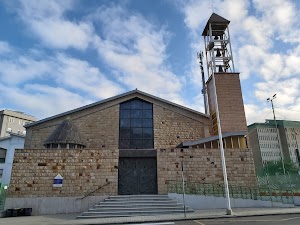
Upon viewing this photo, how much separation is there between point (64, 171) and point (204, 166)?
10763mm

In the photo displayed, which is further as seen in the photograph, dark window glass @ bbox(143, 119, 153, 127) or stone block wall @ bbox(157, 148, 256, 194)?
dark window glass @ bbox(143, 119, 153, 127)

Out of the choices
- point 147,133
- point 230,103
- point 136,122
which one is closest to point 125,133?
point 136,122

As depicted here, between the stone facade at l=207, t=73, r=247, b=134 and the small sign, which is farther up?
the stone facade at l=207, t=73, r=247, b=134

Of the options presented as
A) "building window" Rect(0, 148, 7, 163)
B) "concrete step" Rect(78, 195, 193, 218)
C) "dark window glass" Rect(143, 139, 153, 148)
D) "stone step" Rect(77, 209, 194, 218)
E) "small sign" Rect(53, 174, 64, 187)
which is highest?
"building window" Rect(0, 148, 7, 163)

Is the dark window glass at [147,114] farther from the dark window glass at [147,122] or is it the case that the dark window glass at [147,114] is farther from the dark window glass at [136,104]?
the dark window glass at [136,104]

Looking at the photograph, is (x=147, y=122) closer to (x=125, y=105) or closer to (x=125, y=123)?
(x=125, y=123)

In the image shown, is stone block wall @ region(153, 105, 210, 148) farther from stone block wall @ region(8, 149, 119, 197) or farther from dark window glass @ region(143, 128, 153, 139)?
stone block wall @ region(8, 149, 119, 197)

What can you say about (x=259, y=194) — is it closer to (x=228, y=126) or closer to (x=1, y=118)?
(x=228, y=126)

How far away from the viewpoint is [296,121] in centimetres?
8438

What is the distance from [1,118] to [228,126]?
2100 inches

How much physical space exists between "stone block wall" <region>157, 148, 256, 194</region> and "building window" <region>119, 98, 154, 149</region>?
14.5ft

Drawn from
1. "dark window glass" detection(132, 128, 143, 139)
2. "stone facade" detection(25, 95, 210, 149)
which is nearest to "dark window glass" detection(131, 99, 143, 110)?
"stone facade" detection(25, 95, 210, 149)

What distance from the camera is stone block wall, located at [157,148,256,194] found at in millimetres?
17359

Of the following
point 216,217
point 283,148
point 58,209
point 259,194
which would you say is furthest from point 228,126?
point 283,148
